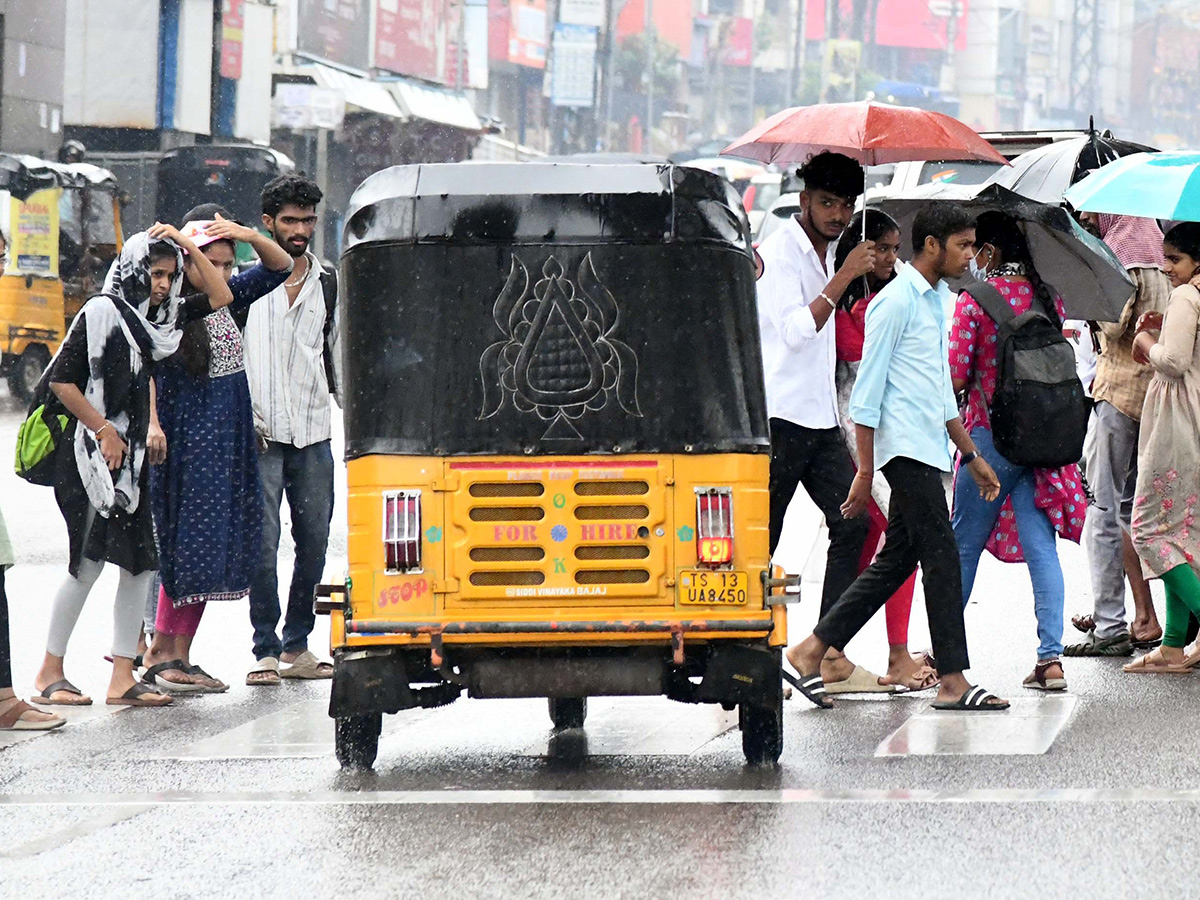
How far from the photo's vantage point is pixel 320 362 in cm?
925

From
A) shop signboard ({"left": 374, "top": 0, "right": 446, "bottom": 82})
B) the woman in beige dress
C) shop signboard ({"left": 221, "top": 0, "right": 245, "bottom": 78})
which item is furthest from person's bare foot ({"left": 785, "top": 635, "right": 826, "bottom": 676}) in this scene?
shop signboard ({"left": 374, "top": 0, "right": 446, "bottom": 82})

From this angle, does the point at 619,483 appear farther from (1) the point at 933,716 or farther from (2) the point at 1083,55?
(2) the point at 1083,55

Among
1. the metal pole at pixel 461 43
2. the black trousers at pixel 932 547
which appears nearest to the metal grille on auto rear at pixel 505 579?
the black trousers at pixel 932 547

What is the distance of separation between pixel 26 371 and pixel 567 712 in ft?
60.7

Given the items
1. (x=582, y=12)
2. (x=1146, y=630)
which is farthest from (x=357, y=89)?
(x=1146, y=630)

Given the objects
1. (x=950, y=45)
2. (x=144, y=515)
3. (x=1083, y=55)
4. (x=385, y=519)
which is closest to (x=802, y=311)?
(x=385, y=519)

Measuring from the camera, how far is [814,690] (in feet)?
26.5

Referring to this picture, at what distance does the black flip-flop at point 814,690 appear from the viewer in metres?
7.97

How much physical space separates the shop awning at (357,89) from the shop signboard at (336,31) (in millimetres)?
1120

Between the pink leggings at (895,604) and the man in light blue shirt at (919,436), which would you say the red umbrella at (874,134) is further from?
the pink leggings at (895,604)

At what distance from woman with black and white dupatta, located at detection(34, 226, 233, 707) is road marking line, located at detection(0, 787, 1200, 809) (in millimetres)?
1907

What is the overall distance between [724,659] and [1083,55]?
165659mm

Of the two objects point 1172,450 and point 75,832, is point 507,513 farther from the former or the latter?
point 1172,450

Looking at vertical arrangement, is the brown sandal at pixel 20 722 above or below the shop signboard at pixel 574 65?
below
